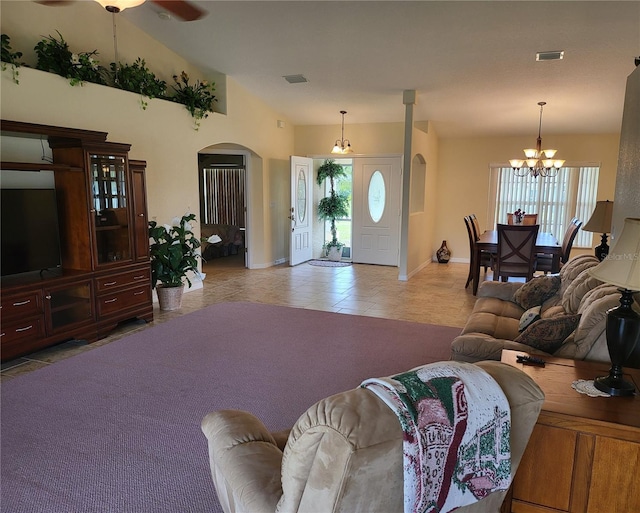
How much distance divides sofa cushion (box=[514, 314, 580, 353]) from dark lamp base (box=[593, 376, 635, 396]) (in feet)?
1.96

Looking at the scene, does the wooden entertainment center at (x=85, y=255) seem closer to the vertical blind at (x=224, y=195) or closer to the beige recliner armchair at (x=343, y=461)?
the beige recliner armchair at (x=343, y=461)

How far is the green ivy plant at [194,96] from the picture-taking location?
20.3ft

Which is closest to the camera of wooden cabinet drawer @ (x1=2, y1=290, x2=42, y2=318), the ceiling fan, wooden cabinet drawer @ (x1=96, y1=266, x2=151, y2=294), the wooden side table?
the wooden side table

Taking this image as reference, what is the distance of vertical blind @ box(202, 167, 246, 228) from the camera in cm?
992

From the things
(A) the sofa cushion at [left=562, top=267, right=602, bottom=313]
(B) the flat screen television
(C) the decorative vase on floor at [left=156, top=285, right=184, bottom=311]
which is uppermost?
(B) the flat screen television

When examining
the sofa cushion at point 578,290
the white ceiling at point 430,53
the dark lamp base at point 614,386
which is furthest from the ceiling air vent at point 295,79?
the dark lamp base at point 614,386

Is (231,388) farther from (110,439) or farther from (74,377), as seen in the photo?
(74,377)

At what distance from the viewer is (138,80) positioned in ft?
17.7

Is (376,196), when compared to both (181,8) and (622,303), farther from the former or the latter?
(622,303)

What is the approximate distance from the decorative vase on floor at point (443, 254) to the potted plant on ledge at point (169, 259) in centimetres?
535

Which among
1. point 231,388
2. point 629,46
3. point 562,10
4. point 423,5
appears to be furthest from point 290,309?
point 629,46

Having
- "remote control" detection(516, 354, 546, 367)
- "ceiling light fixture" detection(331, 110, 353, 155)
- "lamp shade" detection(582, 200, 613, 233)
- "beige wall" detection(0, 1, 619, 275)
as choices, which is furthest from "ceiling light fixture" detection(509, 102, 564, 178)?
"remote control" detection(516, 354, 546, 367)

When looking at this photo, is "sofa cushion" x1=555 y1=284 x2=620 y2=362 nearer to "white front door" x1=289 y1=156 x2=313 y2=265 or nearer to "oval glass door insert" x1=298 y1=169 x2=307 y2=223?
"white front door" x1=289 y1=156 x2=313 y2=265

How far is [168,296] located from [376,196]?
478cm
